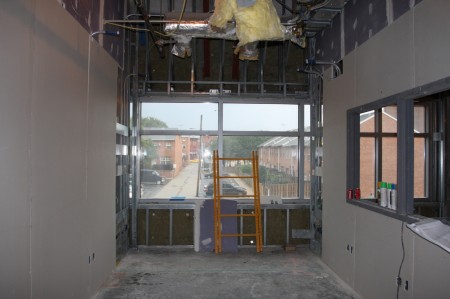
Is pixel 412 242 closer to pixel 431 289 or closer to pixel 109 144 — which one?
pixel 431 289

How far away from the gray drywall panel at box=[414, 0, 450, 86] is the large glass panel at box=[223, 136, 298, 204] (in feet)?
11.1

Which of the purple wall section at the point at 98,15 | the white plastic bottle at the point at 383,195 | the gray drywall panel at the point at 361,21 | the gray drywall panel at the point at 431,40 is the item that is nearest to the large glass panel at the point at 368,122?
the gray drywall panel at the point at 361,21

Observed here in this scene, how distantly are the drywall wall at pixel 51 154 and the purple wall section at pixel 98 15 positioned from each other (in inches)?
4.9

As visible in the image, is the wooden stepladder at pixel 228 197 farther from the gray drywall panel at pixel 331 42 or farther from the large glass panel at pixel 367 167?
the gray drywall panel at pixel 331 42

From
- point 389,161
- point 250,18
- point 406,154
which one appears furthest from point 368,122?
point 250,18

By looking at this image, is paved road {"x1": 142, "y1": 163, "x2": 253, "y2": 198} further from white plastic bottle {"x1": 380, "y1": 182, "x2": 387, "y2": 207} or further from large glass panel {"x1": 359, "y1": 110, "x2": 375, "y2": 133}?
white plastic bottle {"x1": 380, "y1": 182, "x2": 387, "y2": 207}

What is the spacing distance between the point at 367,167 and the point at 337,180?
0.50 meters

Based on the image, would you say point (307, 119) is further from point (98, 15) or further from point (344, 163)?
point (98, 15)

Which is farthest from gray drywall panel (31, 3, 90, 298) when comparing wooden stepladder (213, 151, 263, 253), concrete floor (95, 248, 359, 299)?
wooden stepladder (213, 151, 263, 253)

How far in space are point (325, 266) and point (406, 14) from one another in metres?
3.29

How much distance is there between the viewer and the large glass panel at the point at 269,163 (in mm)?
5941

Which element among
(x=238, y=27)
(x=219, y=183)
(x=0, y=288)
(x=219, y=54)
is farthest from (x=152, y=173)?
(x=0, y=288)

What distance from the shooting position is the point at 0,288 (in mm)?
1934

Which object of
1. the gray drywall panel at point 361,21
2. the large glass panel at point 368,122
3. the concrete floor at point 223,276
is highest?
the gray drywall panel at point 361,21
